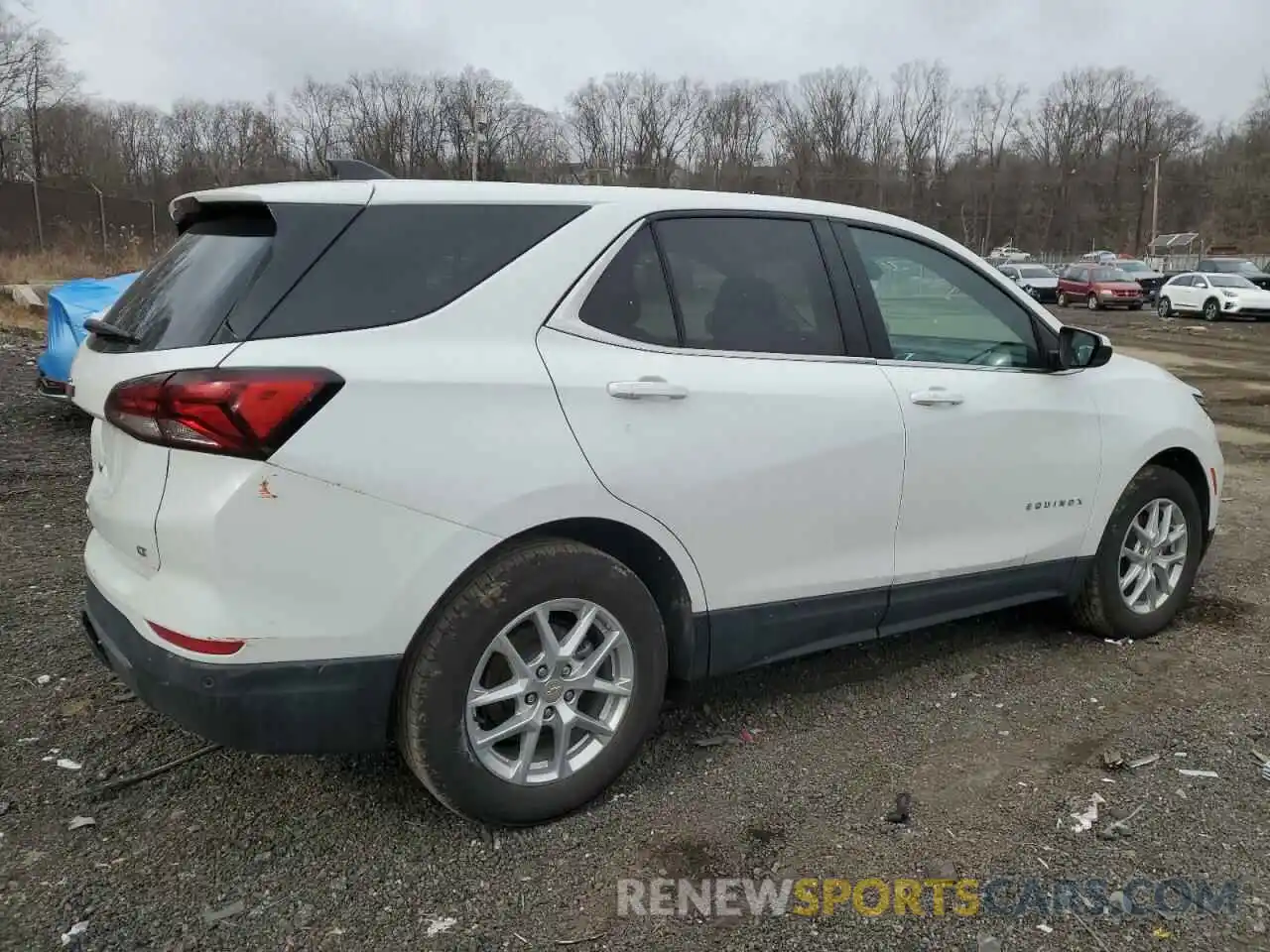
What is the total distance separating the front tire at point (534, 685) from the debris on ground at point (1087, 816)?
123 centimetres

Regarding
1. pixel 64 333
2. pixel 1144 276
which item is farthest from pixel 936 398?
pixel 1144 276

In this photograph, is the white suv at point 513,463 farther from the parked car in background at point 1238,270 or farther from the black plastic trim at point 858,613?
the parked car in background at point 1238,270

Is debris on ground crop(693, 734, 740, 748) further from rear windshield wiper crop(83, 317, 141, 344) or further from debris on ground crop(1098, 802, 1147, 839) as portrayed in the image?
rear windshield wiper crop(83, 317, 141, 344)

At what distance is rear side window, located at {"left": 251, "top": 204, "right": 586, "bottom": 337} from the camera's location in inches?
96.0

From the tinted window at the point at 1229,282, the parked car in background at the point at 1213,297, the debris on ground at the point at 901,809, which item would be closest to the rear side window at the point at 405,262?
the debris on ground at the point at 901,809

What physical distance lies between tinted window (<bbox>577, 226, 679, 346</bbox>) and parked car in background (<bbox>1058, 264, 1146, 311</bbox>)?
34.9 m

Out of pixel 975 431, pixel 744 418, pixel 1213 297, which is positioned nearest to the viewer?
pixel 744 418

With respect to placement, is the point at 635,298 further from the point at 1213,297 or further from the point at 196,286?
the point at 1213,297

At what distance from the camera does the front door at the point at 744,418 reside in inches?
108

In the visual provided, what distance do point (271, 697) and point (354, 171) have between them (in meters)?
1.63

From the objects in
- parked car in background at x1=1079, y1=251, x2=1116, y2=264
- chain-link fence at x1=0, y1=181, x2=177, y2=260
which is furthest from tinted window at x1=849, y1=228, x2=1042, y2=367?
parked car in background at x1=1079, y1=251, x2=1116, y2=264

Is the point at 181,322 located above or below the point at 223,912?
above

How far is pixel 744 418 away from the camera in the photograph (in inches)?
115

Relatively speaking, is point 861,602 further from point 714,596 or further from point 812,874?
point 812,874
